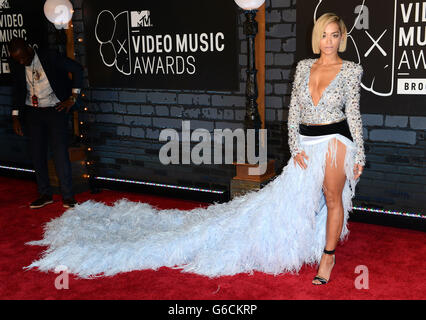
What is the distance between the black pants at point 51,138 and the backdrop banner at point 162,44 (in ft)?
2.73

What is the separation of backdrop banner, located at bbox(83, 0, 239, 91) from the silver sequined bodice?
4.96 ft

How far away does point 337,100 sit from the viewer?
8.60 feet

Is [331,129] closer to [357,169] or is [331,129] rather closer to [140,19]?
[357,169]

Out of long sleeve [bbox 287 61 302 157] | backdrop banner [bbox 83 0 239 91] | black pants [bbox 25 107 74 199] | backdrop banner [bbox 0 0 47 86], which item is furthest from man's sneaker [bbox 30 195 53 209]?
long sleeve [bbox 287 61 302 157]

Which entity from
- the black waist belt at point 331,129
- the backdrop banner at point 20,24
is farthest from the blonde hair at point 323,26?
the backdrop banner at point 20,24

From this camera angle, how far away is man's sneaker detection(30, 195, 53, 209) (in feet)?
14.5

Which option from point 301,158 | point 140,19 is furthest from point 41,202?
point 301,158

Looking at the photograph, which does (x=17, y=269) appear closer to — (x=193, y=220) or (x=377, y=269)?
(x=193, y=220)

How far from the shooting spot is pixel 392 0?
11.4 feet

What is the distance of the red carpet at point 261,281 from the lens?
2717 millimetres

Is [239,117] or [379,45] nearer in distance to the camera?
[379,45]

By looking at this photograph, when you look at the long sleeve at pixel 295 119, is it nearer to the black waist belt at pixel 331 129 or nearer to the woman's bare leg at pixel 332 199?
the black waist belt at pixel 331 129
